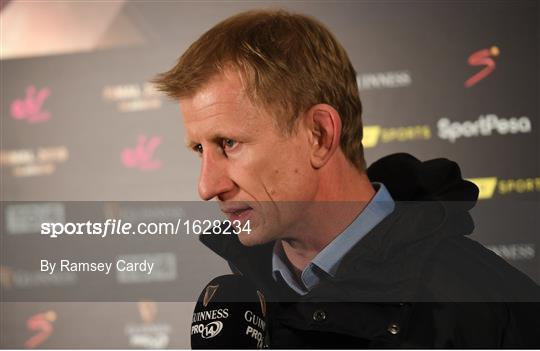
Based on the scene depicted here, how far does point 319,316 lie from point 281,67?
397mm

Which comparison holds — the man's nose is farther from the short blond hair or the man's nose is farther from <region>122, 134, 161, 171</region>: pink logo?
<region>122, 134, 161, 171</region>: pink logo

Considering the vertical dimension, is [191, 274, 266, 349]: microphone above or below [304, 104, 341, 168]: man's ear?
below

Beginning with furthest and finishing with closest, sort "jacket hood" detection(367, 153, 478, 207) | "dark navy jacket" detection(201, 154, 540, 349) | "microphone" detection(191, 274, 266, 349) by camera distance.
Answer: "jacket hood" detection(367, 153, 478, 207), "dark navy jacket" detection(201, 154, 540, 349), "microphone" detection(191, 274, 266, 349)

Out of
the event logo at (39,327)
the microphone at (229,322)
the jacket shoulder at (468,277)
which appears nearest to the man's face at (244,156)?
the microphone at (229,322)

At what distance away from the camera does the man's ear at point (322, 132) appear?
1223 mm

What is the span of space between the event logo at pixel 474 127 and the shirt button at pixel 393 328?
69 centimetres

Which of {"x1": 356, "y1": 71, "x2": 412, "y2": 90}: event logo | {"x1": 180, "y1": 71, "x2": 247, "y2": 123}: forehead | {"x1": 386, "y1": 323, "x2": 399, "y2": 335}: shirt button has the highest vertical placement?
{"x1": 356, "y1": 71, "x2": 412, "y2": 90}: event logo

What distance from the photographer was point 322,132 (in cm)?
123

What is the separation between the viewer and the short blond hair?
1196 mm

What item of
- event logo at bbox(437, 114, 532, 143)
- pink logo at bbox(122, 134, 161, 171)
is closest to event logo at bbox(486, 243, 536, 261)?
event logo at bbox(437, 114, 532, 143)

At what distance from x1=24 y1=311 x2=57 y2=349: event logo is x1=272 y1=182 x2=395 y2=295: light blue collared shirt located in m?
0.68

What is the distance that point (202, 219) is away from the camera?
1.37 meters

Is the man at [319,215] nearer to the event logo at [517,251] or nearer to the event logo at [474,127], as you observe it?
the event logo at [517,251]

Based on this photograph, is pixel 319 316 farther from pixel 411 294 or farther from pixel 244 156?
pixel 244 156
